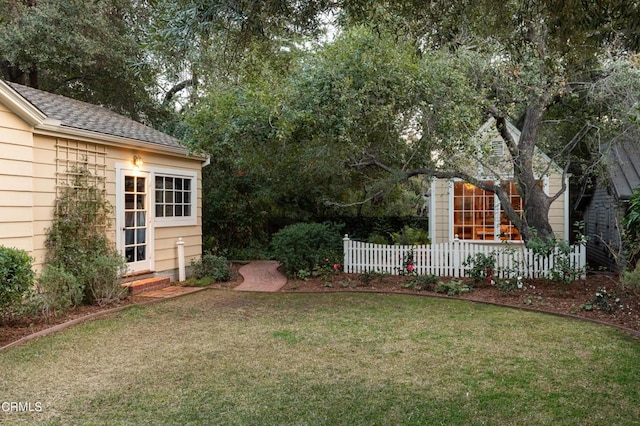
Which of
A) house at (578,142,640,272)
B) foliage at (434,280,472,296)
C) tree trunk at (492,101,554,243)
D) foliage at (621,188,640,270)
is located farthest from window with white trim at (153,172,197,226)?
foliage at (621,188,640,270)

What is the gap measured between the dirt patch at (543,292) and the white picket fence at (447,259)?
0.87 feet

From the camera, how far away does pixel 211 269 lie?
404 inches

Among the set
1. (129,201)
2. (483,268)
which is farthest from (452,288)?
(129,201)

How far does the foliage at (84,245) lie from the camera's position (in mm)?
7191

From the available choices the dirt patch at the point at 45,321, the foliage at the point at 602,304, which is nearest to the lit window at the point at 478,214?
the foliage at the point at 602,304

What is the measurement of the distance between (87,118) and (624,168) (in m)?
11.7

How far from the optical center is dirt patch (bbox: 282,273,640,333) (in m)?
6.89

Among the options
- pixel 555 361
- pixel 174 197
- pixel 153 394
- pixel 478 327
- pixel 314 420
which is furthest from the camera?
pixel 174 197

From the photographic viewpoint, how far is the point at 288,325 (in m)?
6.26

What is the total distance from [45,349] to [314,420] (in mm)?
3384

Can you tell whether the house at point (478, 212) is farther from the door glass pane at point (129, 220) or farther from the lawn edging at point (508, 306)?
the door glass pane at point (129, 220)

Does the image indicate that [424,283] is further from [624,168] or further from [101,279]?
[624,168]

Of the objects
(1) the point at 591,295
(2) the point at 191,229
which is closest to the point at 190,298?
(2) the point at 191,229

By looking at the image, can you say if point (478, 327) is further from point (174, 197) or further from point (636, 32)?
point (174, 197)
